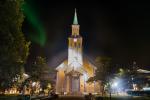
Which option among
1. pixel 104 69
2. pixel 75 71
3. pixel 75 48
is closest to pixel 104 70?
pixel 104 69

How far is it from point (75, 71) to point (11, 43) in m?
73.5

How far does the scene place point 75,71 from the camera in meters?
95.6

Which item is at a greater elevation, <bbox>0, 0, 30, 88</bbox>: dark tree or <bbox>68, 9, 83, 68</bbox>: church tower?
<bbox>68, 9, 83, 68</bbox>: church tower

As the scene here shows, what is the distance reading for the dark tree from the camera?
22188 millimetres

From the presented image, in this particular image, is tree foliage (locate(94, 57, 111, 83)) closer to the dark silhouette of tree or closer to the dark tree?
the dark silhouette of tree

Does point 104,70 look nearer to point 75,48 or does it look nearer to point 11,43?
point 11,43

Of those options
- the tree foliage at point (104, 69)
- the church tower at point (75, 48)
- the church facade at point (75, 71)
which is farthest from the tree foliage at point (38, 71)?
the church tower at point (75, 48)

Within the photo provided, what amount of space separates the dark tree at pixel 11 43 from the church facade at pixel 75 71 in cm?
6679

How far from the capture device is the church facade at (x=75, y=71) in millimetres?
95000

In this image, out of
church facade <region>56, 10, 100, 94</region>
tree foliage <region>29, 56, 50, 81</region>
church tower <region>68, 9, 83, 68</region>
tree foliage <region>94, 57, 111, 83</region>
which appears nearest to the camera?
tree foliage <region>29, 56, 50, 81</region>

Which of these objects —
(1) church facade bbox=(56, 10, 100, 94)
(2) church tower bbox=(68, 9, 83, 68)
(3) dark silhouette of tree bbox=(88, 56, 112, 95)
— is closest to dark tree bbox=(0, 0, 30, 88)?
(3) dark silhouette of tree bbox=(88, 56, 112, 95)

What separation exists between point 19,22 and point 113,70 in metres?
38.4

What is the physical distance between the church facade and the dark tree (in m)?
66.8

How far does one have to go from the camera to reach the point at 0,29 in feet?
71.2
